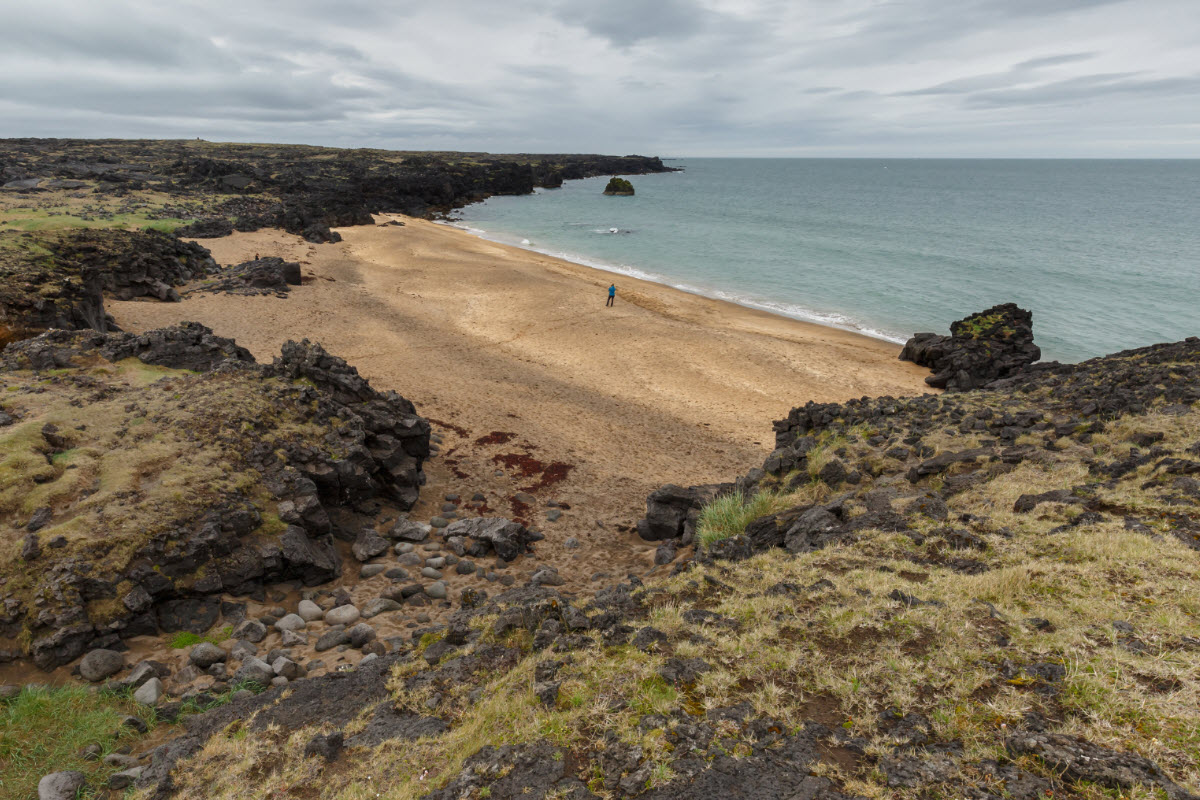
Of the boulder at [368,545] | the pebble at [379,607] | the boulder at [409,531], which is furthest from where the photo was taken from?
the boulder at [409,531]

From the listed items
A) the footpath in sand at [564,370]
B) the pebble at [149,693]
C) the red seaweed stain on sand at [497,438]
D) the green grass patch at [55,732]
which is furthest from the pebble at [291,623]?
the red seaweed stain on sand at [497,438]

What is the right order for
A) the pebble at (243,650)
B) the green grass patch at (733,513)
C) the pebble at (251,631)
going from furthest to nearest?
the green grass patch at (733,513)
the pebble at (251,631)
the pebble at (243,650)

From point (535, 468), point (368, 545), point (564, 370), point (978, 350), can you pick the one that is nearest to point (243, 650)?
point (368, 545)

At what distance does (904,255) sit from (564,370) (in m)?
51.9

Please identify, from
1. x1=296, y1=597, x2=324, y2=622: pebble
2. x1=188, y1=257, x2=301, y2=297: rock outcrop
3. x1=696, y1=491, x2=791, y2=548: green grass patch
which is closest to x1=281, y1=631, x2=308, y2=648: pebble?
x1=296, y1=597, x2=324, y2=622: pebble

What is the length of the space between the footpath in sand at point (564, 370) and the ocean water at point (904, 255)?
990 cm

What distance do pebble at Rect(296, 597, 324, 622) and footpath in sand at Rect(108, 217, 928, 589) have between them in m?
4.46

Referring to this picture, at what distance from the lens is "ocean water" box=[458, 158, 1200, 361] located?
Answer: 42.9 m

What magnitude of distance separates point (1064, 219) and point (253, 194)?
132 meters

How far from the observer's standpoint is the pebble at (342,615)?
33.6 feet

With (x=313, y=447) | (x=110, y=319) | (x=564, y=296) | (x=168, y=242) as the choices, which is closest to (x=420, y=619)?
(x=313, y=447)

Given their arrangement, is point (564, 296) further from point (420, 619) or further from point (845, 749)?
point (845, 749)

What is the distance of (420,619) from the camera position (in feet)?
34.5

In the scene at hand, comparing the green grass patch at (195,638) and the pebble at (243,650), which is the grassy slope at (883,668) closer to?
the pebble at (243,650)
